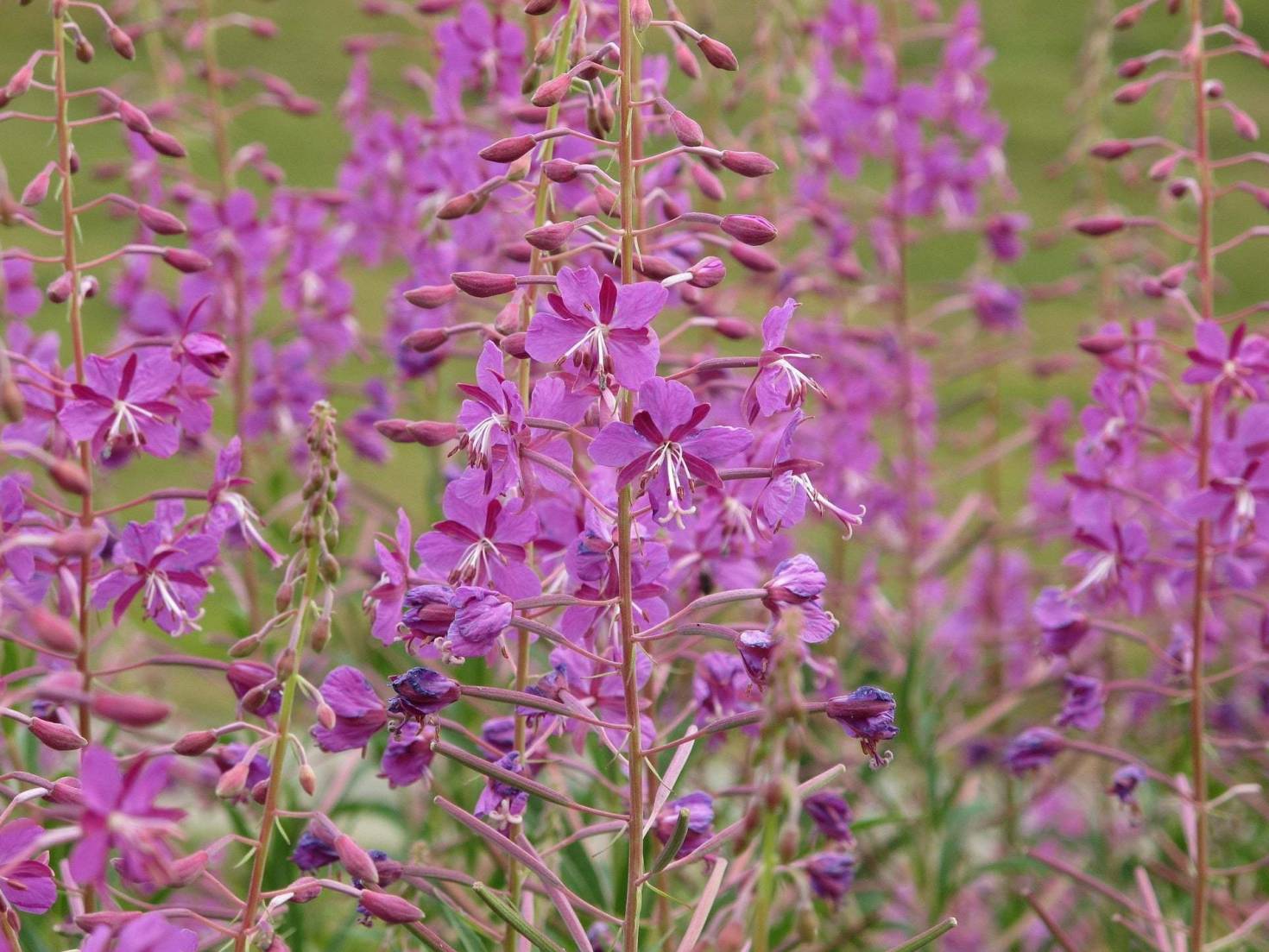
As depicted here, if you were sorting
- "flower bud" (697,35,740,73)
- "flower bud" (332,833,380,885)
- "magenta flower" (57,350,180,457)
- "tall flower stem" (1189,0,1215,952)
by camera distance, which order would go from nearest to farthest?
1. "flower bud" (332,833,380,885)
2. "flower bud" (697,35,740,73)
3. "magenta flower" (57,350,180,457)
4. "tall flower stem" (1189,0,1215,952)

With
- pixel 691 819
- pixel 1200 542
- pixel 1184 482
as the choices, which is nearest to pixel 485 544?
pixel 691 819

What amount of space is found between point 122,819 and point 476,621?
1.32 ft

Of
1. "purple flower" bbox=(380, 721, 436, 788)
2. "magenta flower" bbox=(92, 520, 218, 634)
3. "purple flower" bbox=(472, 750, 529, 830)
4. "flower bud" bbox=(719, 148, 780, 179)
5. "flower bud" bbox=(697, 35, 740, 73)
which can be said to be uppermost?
"flower bud" bbox=(697, 35, 740, 73)

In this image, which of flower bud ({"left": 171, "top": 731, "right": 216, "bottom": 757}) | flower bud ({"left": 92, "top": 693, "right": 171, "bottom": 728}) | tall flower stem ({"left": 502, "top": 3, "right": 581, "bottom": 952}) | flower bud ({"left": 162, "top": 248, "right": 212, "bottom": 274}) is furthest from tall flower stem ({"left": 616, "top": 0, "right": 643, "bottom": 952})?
flower bud ({"left": 162, "top": 248, "right": 212, "bottom": 274})

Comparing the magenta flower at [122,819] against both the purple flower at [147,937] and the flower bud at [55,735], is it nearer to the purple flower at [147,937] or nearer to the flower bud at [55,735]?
the purple flower at [147,937]

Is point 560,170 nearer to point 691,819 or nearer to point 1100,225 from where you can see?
point 691,819

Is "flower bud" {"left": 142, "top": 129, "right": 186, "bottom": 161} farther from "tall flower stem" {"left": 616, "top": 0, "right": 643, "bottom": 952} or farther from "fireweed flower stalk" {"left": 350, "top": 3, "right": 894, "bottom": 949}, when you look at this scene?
"tall flower stem" {"left": 616, "top": 0, "right": 643, "bottom": 952}

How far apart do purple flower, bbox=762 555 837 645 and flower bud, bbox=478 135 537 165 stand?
524 mm

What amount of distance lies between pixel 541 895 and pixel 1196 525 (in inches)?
44.9

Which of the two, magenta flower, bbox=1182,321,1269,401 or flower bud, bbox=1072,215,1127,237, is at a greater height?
flower bud, bbox=1072,215,1127,237

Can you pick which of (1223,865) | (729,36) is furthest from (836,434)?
(729,36)

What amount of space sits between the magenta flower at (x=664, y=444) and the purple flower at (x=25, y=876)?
2.21 feet

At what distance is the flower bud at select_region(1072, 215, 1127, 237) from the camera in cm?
226

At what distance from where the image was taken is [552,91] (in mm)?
1461
